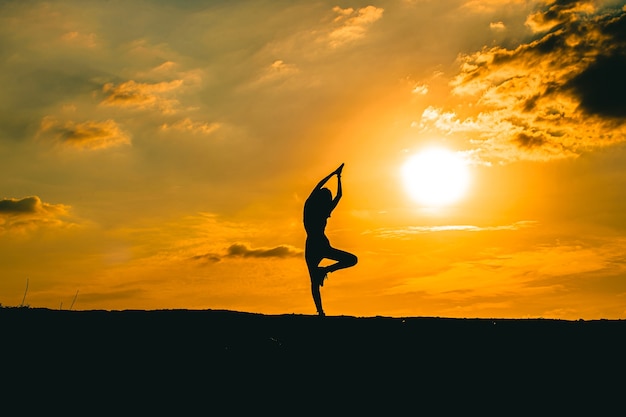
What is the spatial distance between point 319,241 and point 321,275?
698mm

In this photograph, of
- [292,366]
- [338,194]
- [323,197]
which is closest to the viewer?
[292,366]

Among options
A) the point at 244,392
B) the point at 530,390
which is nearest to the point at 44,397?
the point at 244,392

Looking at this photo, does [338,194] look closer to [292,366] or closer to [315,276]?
[315,276]

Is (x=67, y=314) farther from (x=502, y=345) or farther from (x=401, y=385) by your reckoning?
(x=502, y=345)

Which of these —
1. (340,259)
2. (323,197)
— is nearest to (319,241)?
(340,259)

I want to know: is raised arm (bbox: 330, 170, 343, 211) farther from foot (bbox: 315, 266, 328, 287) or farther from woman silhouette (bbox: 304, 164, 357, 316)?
foot (bbox: 315, 266, 328, 287)

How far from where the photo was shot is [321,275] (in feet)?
42.8

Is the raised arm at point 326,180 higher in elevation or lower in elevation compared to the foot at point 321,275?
higher

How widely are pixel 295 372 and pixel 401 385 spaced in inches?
54.6

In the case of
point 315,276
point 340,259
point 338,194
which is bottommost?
point 315,276

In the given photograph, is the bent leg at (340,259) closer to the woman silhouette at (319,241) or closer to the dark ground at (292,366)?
the woman silhouette at (319,241)

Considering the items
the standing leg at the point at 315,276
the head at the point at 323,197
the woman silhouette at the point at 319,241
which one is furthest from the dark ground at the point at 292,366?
the head at the point at 323,197

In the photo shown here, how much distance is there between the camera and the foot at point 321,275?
13.0m

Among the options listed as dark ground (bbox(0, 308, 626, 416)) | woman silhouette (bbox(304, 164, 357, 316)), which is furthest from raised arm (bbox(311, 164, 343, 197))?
dark ground (bbox(0, 308, 626, 416))
